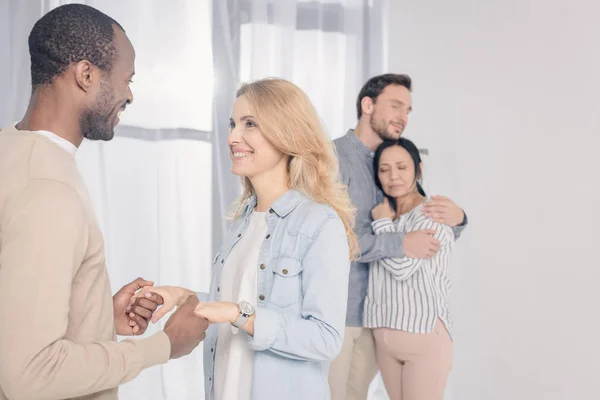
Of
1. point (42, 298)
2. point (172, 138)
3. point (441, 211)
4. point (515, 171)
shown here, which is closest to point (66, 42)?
point (42, 298)

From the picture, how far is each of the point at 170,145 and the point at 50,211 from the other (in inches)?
93.1

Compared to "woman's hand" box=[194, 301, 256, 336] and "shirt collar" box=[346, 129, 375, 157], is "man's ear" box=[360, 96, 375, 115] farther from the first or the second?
"woman's hand" box=[194, 301, 256, 336]

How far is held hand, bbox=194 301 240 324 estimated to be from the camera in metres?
1.44

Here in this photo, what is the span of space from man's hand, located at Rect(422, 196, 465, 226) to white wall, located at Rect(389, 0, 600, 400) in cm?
103

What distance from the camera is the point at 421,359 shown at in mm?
2535

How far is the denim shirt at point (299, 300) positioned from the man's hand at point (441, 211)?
106cm

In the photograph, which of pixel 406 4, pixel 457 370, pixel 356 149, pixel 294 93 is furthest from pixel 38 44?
pixel 457 370

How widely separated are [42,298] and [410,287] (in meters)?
1.73

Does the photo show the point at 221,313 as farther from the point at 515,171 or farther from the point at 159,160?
the point at 515,171

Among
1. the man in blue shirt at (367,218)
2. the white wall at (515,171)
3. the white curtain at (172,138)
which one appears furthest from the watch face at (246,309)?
the white wall at (515,171)

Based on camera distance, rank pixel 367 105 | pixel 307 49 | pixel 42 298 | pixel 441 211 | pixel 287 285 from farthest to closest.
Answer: pixel 307 49 < pixel 367 105 < pixel 441 211 < pixel 287 285 < pixel 42 298

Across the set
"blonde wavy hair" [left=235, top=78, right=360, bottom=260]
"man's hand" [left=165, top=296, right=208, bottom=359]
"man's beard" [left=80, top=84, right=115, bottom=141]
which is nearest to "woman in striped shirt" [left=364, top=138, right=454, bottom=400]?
"blonde wavy hair" [left=235, top=78, right=360, bottom=260]

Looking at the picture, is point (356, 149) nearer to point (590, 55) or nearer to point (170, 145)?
point (170, 145)

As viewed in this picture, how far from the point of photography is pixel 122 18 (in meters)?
3.49
